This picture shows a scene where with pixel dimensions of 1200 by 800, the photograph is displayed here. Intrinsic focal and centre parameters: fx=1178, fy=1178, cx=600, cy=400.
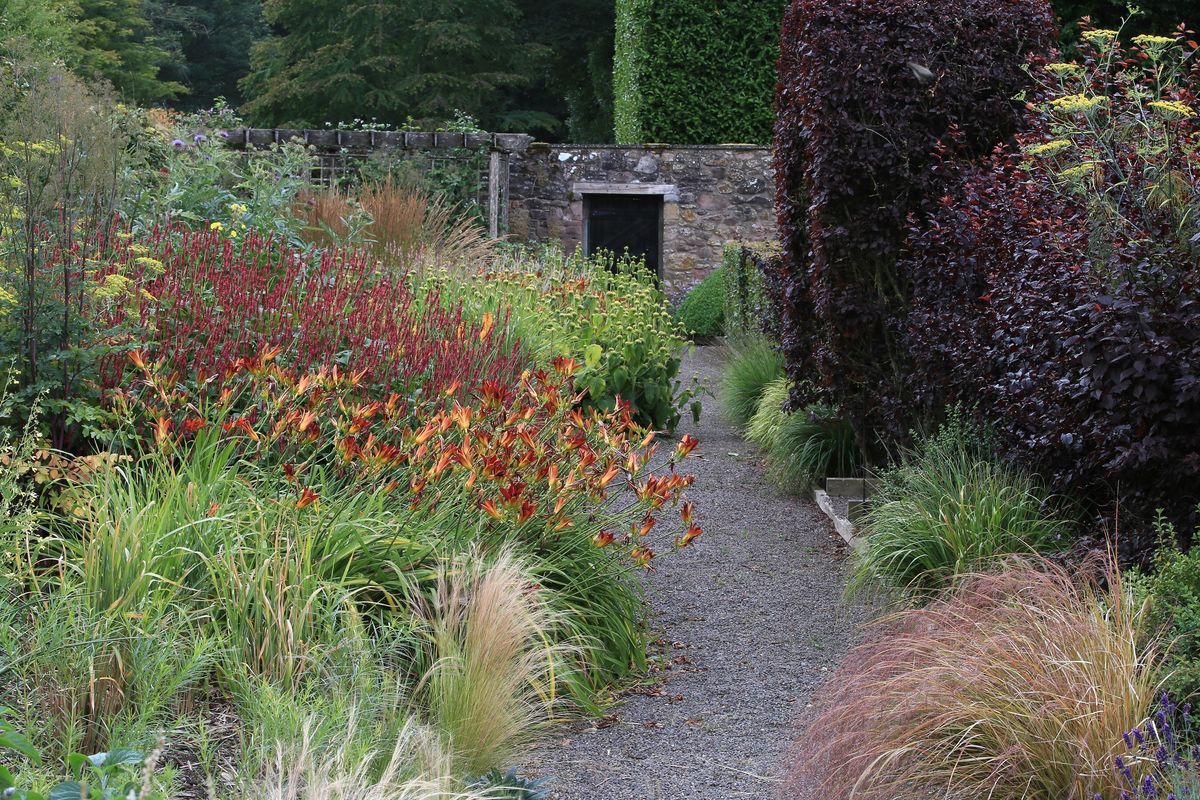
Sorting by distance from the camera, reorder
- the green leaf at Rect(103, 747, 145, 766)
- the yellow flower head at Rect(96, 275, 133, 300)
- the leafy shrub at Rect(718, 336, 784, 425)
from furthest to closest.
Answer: the leafy shrub at Rect(718, 336, 784, 425)
the yellow flower head at Rect(96, 275, 133, 300)
the green leaf at Rect(103, 747, 145, 766)

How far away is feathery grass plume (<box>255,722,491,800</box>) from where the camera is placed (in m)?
2.20

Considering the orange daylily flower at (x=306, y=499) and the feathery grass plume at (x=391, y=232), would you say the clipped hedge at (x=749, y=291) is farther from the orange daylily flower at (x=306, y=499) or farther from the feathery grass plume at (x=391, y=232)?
the orange daylily flower at (x=306, y=499)

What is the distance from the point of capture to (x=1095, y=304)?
3488 mm

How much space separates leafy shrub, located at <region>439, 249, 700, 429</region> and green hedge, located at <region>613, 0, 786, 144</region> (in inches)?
335

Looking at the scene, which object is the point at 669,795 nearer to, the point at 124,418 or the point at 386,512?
the point at 386,512

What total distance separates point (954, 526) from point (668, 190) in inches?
482

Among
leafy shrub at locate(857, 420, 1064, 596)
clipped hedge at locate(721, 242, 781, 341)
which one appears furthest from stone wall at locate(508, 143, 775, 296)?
leafy shrub at locate(857, 420, 1064, 596)

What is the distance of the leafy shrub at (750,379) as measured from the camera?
8697 mm

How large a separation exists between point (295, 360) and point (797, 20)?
3557 millimetres

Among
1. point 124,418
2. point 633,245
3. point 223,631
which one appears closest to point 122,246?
point 124,418

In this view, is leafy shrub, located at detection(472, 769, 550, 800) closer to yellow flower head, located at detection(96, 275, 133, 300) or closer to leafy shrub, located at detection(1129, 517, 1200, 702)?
leafy shrub, located at detection(1129, 517, 1200, 702)

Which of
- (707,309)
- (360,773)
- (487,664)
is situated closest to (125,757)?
(360,773)

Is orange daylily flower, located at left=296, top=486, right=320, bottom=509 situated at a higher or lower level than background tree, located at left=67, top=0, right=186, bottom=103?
lower

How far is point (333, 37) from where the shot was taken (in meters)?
25.2
